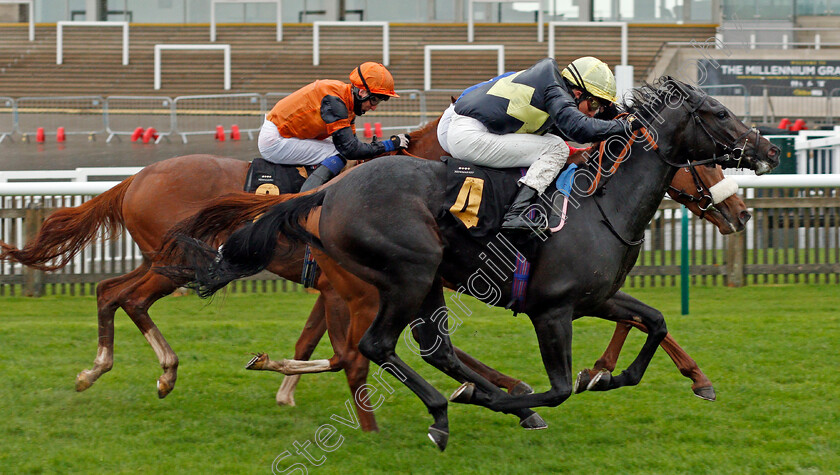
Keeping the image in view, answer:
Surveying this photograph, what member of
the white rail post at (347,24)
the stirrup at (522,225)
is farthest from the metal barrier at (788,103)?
the stirrup at (522,225)

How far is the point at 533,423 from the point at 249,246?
1.61m

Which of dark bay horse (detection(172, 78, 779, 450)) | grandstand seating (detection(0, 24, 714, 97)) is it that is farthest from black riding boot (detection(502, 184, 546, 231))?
grandstand seating (detection(0, 24, 714, 97))

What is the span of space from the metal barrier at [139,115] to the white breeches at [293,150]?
501 inches

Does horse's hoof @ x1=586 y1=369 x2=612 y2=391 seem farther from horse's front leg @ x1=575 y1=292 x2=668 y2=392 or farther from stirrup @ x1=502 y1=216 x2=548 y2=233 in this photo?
stirrup @ x1=502 y1=216 x2=548 y2=233

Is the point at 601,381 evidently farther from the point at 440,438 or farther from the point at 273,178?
the point at 273,178

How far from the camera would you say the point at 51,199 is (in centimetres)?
862

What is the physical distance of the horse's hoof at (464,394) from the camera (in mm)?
4320

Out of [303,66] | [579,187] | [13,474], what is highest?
[303,66]

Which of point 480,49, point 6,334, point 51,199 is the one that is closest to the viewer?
point 6,334

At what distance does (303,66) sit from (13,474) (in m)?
19.8

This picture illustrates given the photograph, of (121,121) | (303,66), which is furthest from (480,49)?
(121,121)

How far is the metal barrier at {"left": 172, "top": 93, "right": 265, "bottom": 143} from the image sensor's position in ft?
58.3

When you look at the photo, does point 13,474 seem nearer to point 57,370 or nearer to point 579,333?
point 57,370

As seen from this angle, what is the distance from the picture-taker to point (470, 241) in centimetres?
427
